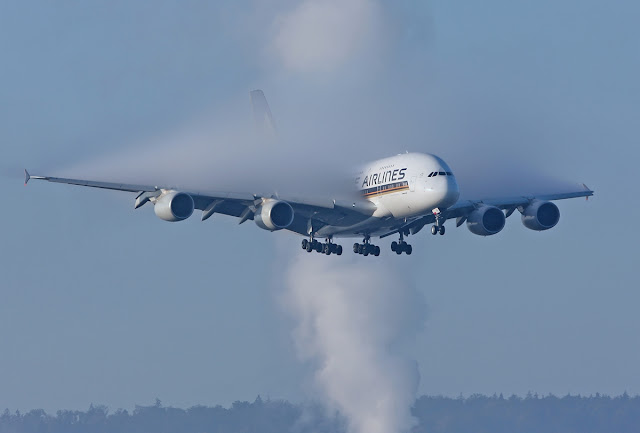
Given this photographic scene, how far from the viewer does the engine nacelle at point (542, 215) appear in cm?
8988

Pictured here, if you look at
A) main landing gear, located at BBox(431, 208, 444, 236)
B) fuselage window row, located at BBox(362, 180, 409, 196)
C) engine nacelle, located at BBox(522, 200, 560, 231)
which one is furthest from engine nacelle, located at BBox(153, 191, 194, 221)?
engine nacelle, located at BBox(522, 200, 560, 231)

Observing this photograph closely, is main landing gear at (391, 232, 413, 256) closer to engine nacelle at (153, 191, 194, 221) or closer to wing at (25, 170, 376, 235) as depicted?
wing at (25, 170, 376, 235)

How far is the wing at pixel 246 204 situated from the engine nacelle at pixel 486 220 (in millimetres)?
9012

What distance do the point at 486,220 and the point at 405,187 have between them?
9933mm

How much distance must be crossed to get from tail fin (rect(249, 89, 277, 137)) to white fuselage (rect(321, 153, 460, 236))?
83.7 ft

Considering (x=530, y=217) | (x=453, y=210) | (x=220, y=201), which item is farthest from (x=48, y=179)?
(x=530, y=217)

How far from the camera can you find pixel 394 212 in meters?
80.6

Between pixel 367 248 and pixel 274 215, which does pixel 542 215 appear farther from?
pixel 274 215

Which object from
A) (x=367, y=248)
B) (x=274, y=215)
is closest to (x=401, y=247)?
(x=367, y=248)

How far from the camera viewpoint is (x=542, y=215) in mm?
89938

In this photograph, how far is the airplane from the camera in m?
78.6

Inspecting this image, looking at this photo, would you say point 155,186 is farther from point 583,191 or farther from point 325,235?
point 583,191

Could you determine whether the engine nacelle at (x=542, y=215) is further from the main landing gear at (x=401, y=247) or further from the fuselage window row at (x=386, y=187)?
the fuselage window row at (x=386, y=187)

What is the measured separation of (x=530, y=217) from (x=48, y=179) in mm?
34968
